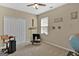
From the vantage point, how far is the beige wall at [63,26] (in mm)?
2020

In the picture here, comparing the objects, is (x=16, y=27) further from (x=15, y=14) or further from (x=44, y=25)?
(x=44, y=25)

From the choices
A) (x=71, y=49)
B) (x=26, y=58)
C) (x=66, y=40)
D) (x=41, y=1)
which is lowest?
(x=26, y=58)

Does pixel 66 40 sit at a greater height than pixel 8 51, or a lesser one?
greater

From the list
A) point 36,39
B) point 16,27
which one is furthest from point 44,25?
point 16,27

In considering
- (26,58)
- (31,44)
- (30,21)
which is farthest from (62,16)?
(26,58)

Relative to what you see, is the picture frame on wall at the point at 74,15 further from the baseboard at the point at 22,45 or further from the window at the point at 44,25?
the baseboard at the point at 22,45

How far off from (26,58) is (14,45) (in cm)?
33

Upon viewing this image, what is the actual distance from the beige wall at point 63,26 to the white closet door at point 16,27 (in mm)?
305

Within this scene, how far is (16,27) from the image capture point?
6.91 feet

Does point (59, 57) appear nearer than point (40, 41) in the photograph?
Yes

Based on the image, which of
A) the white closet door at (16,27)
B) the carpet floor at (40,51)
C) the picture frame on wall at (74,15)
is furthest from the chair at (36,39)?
the picture frame on wall at (74,15)

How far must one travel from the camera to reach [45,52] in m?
2.11

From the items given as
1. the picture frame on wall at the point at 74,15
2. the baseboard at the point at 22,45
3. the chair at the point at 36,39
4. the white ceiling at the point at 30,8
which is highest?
the white ceiling at the point at 30,8

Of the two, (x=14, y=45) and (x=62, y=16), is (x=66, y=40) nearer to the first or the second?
(x=62, y=16)
